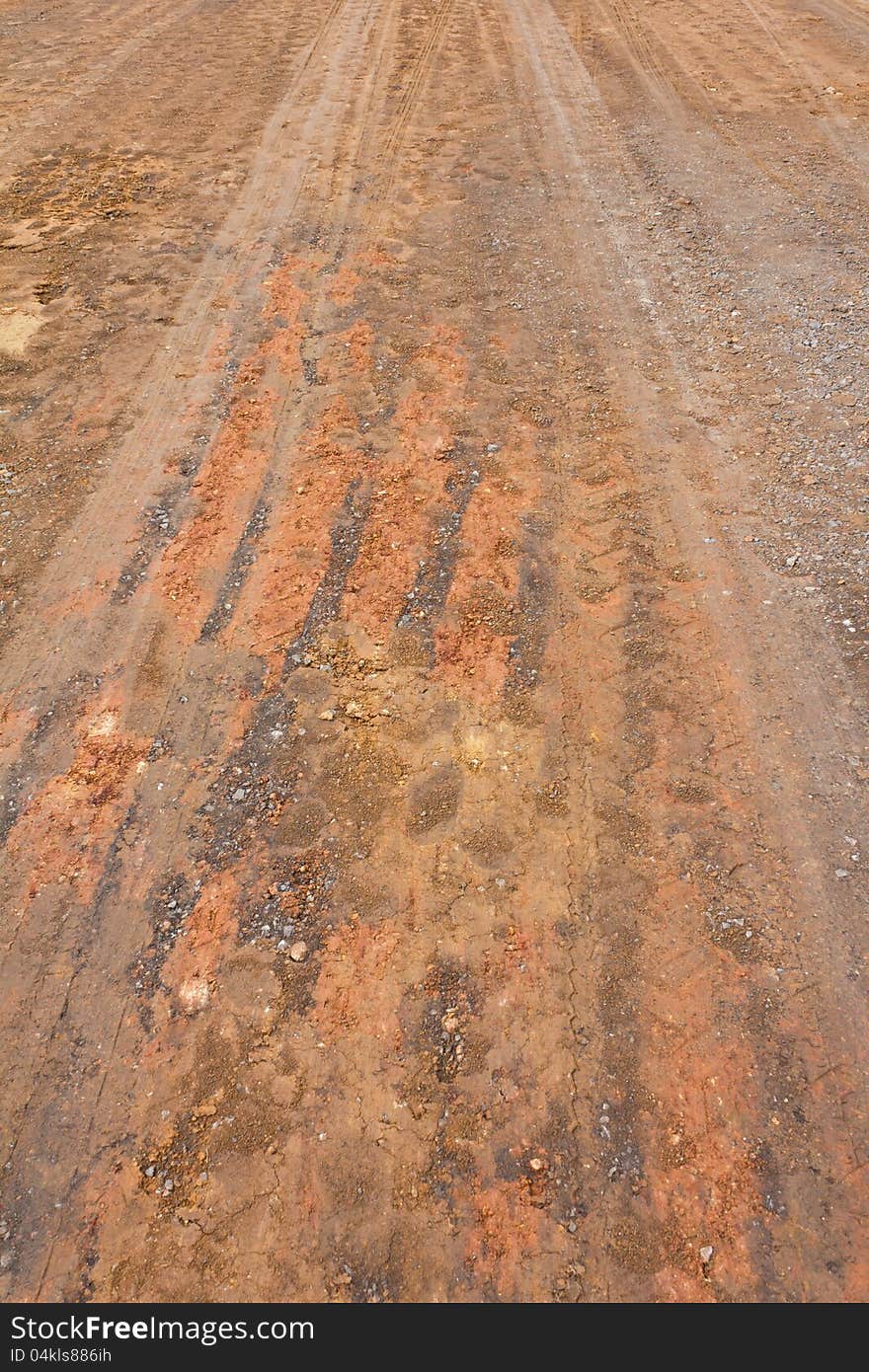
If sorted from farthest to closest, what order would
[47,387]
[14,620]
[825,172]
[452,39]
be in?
1. [452,39]
2. [825,172]
3. [47,387]
4. [14,620]

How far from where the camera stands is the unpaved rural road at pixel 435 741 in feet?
10.8

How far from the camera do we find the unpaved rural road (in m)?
3.29

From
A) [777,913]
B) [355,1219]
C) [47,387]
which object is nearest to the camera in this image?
[355,1219]

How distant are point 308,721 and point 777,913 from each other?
110 inches

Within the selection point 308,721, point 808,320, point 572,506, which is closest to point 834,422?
point 808,320

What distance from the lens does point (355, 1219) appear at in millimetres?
3215

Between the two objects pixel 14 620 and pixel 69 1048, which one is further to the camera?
pixel 14 620

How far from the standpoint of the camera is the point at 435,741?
4.71 metres

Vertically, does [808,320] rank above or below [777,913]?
above

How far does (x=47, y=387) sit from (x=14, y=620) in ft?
9.63

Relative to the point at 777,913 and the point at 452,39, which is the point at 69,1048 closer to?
the point at 777,913

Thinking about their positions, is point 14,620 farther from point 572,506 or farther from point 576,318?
point 576,318

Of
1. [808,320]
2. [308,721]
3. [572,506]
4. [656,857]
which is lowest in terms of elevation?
[656,857]

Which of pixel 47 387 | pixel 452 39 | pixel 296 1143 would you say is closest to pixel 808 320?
pixel 47 387
